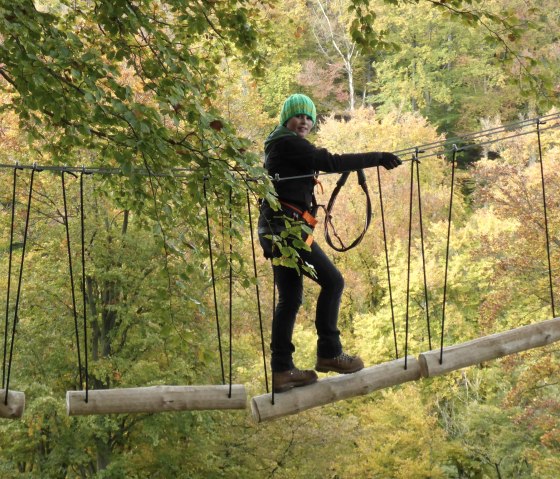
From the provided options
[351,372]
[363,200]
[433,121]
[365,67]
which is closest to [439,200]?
[363,200]

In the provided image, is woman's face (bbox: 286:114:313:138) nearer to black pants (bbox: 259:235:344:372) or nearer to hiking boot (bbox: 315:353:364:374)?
black pants (bbox: 259:235:344:372)

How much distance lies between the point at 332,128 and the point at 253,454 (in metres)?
14.8

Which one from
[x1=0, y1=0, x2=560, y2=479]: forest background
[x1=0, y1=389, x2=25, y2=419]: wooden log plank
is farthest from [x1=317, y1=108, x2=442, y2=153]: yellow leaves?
[x1=0, y1=389, x2=25, y2=419]: wooden log plank

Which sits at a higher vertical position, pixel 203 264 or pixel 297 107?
pixel 297 107

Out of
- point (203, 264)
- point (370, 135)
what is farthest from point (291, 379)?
point (370, 135)

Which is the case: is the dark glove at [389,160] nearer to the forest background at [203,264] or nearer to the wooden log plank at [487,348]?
the forest background at [203,264]

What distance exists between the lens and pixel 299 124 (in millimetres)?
4027

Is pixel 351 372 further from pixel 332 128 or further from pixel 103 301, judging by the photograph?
pixel 332 128

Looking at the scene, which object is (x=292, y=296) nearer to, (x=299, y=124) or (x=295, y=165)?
(x=295, y=165)

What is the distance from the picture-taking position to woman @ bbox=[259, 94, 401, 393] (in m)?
3.98

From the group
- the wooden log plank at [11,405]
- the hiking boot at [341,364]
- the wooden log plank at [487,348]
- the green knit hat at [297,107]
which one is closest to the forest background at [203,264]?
the green knit hat at [297,107]

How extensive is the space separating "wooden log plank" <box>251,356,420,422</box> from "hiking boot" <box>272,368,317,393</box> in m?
0.02

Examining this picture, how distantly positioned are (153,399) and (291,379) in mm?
662

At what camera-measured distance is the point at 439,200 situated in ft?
77.7
